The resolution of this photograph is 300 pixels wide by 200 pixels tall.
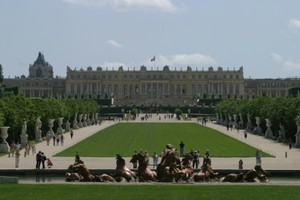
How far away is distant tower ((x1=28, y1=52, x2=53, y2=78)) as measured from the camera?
186938mm

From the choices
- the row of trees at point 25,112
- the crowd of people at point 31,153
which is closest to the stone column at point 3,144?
the crowd of people at point 31,153

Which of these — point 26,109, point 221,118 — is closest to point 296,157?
point 26,109

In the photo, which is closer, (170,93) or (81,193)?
(81,193)

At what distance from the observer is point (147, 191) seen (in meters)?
19.5

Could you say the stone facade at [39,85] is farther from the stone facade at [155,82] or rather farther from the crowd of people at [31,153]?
the crowd of people at [31,153]

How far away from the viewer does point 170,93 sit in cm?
16225

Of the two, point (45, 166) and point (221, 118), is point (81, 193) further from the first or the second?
point (221, 118)

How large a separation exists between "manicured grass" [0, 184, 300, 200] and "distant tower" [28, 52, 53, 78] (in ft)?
552

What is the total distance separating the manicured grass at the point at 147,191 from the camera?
18.2 meters

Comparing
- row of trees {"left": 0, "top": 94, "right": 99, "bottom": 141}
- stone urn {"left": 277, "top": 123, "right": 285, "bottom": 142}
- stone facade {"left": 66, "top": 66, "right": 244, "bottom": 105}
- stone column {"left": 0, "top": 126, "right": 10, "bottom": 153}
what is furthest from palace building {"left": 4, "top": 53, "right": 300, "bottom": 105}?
stone column {"left": 0, "top": 126, "right": 10, "bottom": 153}

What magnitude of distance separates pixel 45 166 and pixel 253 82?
485 ft

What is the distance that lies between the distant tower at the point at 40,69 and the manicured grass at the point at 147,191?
16827 centimetres

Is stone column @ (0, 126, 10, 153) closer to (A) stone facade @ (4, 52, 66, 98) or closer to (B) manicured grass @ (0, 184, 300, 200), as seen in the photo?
(B) manicured grass @ (0, 184, 300, 200)

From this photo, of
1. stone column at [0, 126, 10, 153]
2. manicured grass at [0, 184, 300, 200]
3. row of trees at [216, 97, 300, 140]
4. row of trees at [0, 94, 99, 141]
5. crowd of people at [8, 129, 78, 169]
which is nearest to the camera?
manicured grass at [0, 184, 300, 200]
